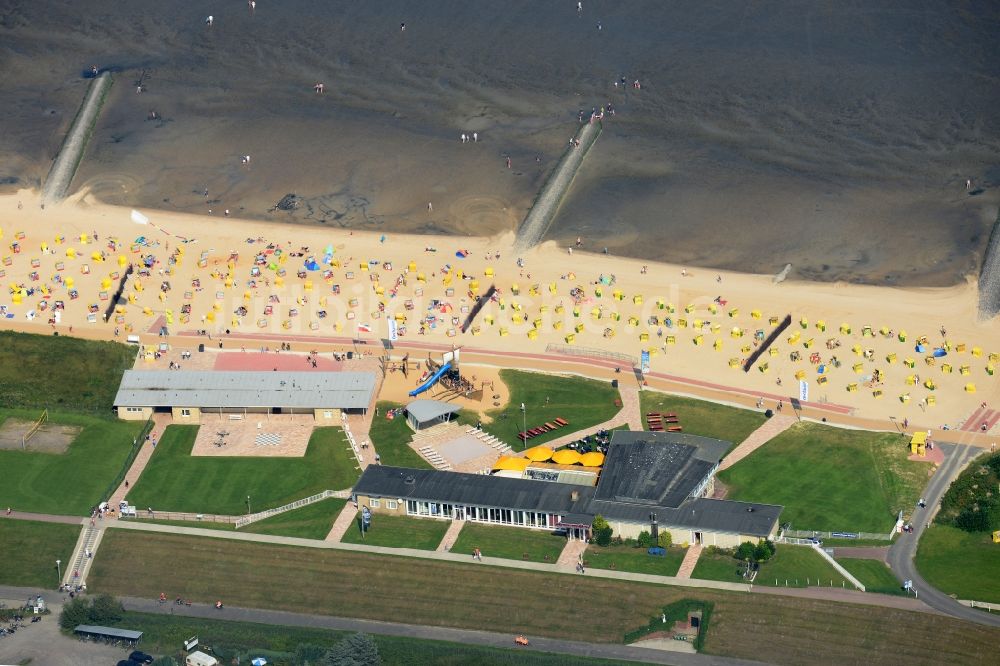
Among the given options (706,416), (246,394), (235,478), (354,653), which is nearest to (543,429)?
(706,416)

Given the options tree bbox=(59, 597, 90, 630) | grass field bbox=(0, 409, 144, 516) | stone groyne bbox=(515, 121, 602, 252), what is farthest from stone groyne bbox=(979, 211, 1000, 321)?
→ tree bbox=(59, 597, 90, 630)

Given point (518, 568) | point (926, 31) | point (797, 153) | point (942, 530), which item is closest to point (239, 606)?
point (518, 568)

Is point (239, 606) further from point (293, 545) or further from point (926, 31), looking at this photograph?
point (926, 31)

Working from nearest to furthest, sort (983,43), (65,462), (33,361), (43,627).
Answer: (43,627)
(65,462)
(33,361)
(983,43)

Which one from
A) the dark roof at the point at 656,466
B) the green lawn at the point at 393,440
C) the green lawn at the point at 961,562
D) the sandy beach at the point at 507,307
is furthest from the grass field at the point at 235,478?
the green lawn at the point at 961,562

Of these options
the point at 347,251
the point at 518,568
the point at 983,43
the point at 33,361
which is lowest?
the point at 518,568

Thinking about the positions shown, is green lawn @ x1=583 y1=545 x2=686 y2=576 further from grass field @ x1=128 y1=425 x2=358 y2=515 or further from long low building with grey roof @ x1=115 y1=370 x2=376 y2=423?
long low building with grey roof @ x1=115 y1=370 x2=376 y2=423

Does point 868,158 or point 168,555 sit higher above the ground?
point 868,158
